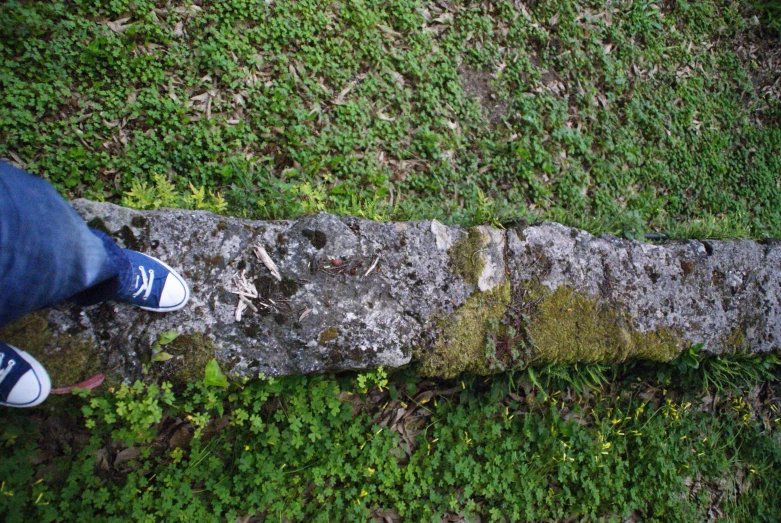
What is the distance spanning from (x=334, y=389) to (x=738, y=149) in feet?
18.3

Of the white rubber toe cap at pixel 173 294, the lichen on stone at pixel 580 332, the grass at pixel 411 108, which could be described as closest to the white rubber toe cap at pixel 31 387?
the white rubber toe cap at pixel 173 294

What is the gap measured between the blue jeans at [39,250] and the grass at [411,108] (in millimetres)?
870

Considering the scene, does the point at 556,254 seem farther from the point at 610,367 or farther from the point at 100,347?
the point at 100,347

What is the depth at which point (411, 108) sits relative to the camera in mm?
4109

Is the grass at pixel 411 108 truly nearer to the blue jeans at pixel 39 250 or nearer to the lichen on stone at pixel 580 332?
the lichen on stone at pixel 580 332

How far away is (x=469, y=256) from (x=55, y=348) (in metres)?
2.17

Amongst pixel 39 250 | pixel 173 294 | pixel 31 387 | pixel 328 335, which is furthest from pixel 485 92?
pixel 31 387

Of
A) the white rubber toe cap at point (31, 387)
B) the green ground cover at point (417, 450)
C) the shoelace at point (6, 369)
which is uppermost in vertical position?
the shoelace at point (6, 369)

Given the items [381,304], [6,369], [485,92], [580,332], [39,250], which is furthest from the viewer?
[485,92]

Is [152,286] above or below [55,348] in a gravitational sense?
above

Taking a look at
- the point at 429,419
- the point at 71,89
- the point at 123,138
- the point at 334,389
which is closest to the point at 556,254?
the point at 429,419

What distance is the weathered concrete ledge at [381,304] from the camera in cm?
228

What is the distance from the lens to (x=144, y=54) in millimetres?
3330

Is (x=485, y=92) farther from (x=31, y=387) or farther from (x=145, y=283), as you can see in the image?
(x=31, y=387)
